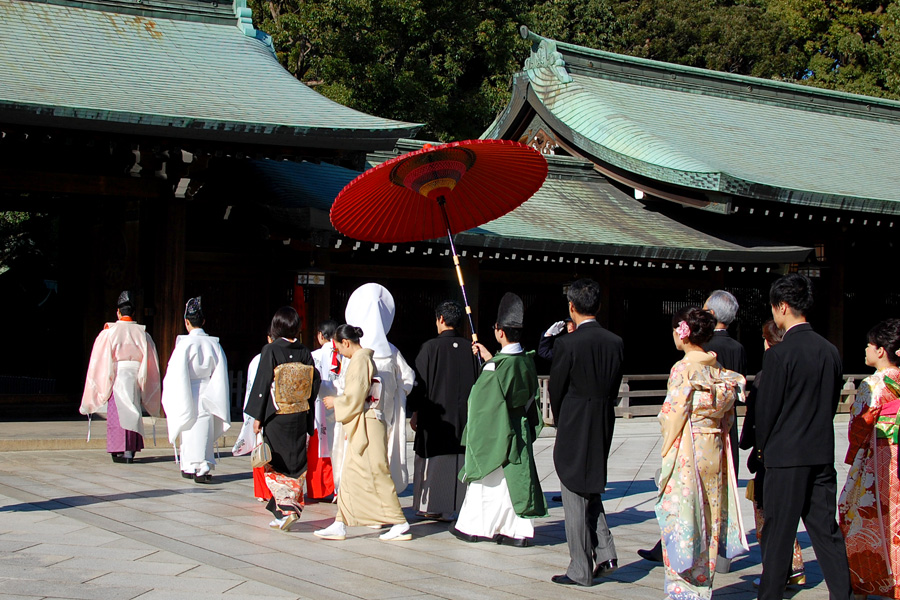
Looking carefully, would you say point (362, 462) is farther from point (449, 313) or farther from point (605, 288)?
point (605, 288)

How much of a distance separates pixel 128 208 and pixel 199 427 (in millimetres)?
4816

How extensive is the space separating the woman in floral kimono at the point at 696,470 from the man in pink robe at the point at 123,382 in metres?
5.72

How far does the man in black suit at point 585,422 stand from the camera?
17.2 ft

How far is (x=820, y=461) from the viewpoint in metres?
4.64

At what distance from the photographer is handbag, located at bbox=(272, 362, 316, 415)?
664 centimetres

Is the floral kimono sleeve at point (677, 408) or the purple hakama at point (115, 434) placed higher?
the floral kimono sleeve at point (677, 408)

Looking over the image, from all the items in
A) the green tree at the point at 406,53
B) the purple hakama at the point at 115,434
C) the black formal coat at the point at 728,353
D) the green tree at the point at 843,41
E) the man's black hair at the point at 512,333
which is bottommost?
the purple hakama at the point at 115,434

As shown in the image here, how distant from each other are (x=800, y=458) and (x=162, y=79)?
9522 millimetres

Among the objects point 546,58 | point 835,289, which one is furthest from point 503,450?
point 546,58

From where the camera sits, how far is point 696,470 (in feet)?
16.0

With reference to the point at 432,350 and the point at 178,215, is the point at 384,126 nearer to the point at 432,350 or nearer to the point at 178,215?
the point at 178,215

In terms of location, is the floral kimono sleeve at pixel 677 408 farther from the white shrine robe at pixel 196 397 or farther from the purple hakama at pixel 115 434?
the purple hakama at pixel 115 434

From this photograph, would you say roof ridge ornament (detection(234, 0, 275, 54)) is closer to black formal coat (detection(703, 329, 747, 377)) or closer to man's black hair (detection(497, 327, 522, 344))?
man's black hair (detection(497, 327, 522, 344))

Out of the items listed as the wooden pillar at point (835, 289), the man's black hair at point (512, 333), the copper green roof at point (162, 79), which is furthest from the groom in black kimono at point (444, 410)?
the wooden pillar at point (835, 289)
